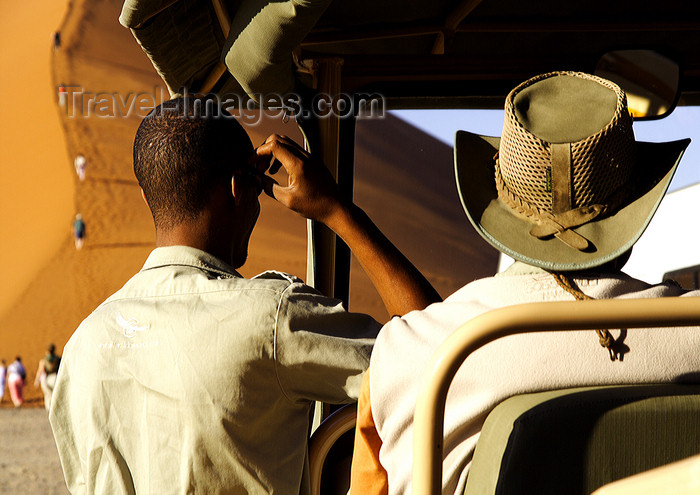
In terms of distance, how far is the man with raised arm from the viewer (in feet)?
4.16

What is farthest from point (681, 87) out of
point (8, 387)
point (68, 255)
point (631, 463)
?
point (68, 255)

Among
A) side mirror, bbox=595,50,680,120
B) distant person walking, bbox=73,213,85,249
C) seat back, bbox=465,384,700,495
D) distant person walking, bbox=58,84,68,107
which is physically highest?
distant person walking, bbox=58,84,68,107

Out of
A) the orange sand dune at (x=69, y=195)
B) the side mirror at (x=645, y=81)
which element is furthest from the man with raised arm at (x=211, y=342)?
the orange sand dune at (x=69, y=195)

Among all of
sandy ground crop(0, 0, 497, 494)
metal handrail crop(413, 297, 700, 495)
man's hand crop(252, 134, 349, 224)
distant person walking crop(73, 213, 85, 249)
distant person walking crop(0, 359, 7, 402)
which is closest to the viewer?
metal handrail crop(413, 297, 700, 495)

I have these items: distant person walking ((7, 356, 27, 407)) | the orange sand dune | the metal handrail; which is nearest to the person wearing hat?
the metal handrail

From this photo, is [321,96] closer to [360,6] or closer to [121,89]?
[360,6]

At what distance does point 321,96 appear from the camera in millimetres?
2104

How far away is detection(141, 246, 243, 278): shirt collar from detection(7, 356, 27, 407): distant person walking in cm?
1729

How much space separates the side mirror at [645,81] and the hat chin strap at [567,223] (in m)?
1.29

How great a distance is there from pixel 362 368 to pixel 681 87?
149 cm

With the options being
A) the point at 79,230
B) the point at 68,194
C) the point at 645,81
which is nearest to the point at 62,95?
the point at 68,194

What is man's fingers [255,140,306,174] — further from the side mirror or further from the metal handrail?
the side mirror

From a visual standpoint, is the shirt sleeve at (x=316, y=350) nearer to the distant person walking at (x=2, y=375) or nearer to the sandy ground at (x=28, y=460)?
the sandy ground at (x=28, y=460)

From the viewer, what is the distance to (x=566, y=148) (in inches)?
39.8
